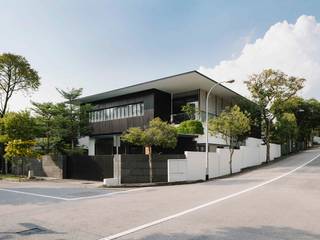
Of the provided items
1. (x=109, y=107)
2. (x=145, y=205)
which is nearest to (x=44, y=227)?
(x=145, y=205)

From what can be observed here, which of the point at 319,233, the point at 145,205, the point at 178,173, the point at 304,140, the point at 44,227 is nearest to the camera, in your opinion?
the point at 319,233

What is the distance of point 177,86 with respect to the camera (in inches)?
1185

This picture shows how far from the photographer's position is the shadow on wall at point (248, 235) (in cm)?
643

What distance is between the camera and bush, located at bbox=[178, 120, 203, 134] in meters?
26.7

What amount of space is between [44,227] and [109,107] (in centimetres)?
2740

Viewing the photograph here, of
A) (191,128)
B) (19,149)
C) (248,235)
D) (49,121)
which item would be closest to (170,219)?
(248,235)

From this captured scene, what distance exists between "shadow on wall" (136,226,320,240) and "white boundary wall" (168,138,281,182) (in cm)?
1280

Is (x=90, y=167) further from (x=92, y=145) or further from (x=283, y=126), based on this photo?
(x=283, y=126)

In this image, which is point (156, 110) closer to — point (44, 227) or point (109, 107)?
point (109, 107)

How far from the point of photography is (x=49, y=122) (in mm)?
29297

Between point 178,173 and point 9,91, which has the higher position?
point 9,91

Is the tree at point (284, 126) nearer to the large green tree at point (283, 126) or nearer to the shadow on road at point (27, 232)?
the large green tree at point (283, 126)

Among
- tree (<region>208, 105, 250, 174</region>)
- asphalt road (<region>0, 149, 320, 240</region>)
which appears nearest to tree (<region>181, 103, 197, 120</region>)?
tree (<region>208, 105, 250, 174</region>)

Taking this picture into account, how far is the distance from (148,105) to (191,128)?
18.5 feet
